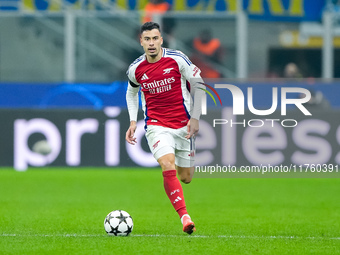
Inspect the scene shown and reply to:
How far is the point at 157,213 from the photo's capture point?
9.34 meters

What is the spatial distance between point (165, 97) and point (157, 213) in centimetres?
195

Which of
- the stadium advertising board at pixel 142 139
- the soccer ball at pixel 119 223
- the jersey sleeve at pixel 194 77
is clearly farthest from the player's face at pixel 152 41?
the stadium advertising board at pixel 142 139

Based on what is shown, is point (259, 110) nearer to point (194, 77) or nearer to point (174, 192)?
point (194, 77)

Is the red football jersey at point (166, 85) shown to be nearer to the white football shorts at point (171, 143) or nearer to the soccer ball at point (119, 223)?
the white football shorts at point (171, 143)

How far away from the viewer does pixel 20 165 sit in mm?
14297

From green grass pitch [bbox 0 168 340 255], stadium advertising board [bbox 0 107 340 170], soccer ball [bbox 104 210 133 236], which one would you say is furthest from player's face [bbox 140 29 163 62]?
stadium advertising board [bbox 0 107 340 170]

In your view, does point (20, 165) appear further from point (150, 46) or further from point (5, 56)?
point (150, 46)

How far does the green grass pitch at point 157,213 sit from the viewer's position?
6.75m

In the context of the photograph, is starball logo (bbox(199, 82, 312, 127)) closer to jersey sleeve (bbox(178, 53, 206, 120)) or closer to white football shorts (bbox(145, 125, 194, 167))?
white football shorts (bbox(145, 125, 194, 167))

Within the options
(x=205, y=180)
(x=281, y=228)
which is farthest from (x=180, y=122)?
(x=205, y=180)

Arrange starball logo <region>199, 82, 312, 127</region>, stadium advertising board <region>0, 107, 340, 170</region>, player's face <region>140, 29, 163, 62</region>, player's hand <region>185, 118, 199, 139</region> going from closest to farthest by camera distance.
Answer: player's face <region>140, 29, 163, 62</region> → player's hand <region>185, 118, 199, 139</region> → stadium advertising board <region>0, 107, 340, 170</region> → starball logo <region>199, 82, 312, 127</region>

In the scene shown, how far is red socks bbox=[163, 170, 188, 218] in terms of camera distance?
24.0 ft

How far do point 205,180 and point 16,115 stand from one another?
355 centimetres

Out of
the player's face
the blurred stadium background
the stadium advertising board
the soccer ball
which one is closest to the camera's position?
the soccer ball
